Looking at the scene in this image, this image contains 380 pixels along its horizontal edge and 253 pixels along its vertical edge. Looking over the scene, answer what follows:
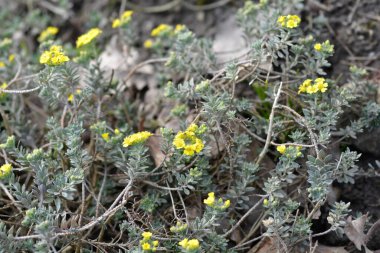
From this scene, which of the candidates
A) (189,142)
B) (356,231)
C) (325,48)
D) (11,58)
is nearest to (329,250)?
(356,231)

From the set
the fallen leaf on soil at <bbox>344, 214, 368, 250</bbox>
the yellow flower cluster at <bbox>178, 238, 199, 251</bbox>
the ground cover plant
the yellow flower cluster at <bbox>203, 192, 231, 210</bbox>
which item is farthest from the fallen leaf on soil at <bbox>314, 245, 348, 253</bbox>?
the yellow flower cluster at <bbox>178, 238, 199, 251</bbox>

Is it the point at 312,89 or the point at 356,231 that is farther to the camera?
the point at 312,89

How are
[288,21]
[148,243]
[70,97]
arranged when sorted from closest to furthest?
1. [148,243]
2. [288,21]
3. [70,97]

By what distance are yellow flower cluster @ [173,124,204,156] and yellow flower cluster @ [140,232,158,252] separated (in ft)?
1.54

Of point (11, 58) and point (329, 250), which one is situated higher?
point (11, 58)

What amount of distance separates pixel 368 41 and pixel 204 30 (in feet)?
4.46

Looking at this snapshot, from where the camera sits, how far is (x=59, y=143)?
2.95 m

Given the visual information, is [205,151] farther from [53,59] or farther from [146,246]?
[53,59]

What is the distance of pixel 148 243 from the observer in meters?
2.46

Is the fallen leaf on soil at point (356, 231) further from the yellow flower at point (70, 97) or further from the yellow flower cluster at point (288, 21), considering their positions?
the yellow flower at point (70, 97)

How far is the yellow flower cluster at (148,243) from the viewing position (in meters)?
2.42

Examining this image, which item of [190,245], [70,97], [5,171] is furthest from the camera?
[70,97]

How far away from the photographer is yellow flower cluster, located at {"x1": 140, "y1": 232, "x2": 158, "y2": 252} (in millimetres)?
2420

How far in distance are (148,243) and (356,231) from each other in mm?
1098
